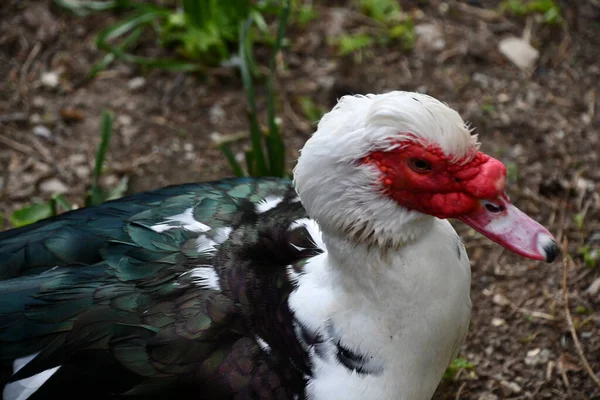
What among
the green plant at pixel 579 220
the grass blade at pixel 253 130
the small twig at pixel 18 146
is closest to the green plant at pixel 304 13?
the grass blade at pixel 253 130

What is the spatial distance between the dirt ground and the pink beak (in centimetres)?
118

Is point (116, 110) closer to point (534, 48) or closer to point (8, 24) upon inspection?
point (8, 24)

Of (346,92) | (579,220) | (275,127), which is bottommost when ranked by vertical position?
(579,220)

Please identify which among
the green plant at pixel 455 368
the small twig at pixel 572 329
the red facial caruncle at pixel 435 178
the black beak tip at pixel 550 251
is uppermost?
the red facial caruncle at pixel 435 178

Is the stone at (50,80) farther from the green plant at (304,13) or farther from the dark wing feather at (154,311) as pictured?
the dark wing feather at (154,311)

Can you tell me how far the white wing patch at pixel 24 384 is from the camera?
225 cm

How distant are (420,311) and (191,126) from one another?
7.37ft

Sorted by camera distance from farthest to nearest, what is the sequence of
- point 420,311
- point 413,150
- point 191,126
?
point 191,126 → point 420,311 → point 413,150

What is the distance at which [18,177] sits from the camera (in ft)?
12.6

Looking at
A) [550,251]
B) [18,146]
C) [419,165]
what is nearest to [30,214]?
[18,146]

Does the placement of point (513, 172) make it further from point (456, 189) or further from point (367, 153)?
point (367, 153)

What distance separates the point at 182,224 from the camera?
2531 mm

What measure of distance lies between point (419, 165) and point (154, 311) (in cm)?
90

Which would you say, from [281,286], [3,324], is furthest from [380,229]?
[3,324]
